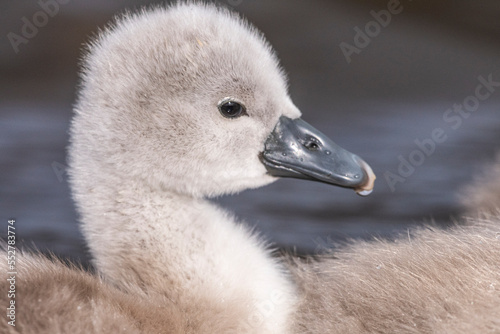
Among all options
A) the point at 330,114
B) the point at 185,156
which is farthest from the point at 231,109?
the point at 330,114

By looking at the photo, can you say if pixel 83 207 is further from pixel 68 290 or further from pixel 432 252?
pixel 432 252

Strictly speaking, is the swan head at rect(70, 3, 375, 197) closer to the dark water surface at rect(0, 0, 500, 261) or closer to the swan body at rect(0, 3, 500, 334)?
the swan body at rect(0, 3, 500, 334)

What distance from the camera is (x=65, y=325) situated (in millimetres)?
1251

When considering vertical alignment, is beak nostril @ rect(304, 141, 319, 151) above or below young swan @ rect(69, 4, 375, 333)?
above

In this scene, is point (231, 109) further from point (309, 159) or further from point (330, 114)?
point (330, 114)

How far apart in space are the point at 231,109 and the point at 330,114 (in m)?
1.61

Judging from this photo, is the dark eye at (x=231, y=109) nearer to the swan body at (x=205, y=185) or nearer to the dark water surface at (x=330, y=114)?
the swan body at (x=205, y=185)

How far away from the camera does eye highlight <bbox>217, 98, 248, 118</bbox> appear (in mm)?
1512

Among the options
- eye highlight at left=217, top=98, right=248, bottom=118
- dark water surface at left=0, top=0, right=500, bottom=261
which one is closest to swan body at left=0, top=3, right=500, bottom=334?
eye highlight at left=217, top=98, right=248, bottom=118

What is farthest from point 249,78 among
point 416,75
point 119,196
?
point 416,75

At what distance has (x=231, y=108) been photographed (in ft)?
4.99

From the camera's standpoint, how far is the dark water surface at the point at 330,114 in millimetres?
2426

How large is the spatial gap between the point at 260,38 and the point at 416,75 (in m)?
1.83

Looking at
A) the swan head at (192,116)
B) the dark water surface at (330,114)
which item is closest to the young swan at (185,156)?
the swan head at (192,116)
